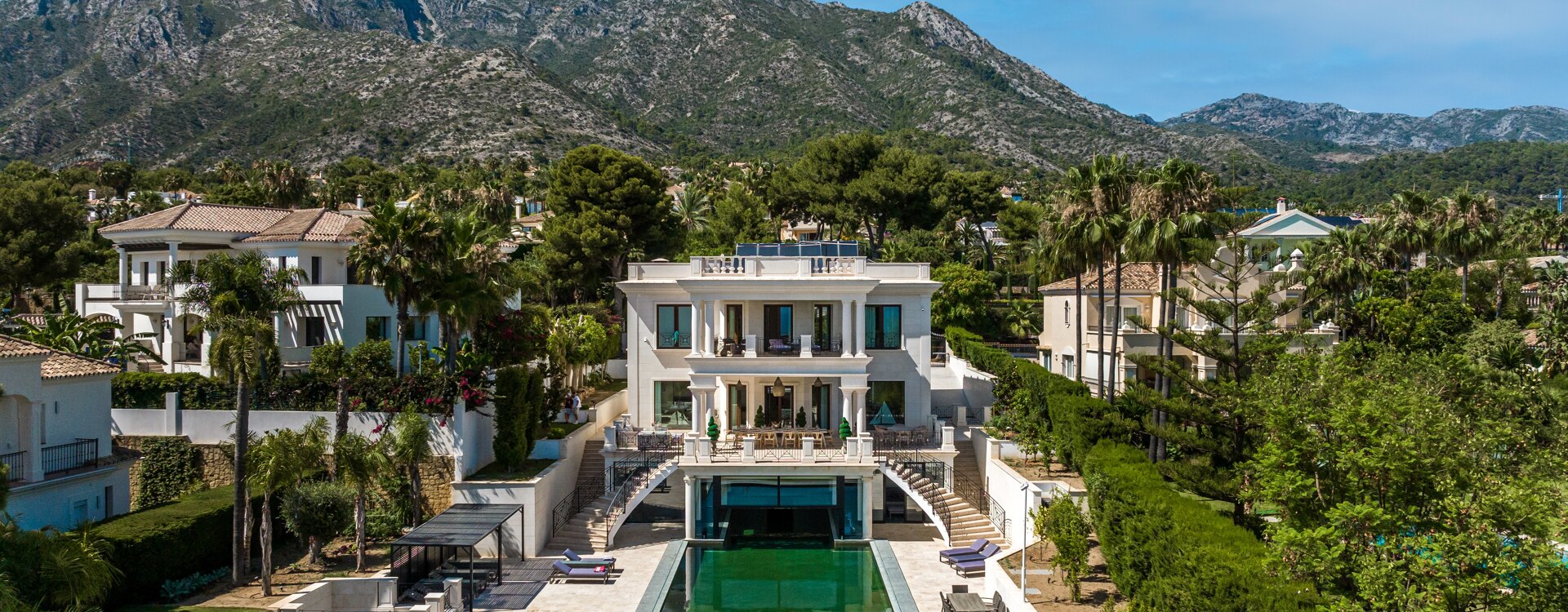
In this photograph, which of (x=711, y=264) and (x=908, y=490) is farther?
(x=711, y=264)

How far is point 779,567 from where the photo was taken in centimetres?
2773

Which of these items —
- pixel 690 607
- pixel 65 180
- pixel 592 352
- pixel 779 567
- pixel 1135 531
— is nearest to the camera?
pixel 1135 531

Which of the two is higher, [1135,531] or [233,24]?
[233,24]

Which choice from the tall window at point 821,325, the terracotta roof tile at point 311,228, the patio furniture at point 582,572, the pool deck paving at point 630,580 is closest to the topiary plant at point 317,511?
the pool deck paving at point 630,580

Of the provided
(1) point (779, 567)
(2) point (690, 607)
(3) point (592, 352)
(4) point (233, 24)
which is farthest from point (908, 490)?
(4) point (233, 24)

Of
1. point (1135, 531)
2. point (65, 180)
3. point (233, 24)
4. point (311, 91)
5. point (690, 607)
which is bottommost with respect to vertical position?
point (690, 607)

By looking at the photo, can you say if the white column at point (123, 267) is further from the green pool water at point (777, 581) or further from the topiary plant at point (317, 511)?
the green pool water at point (777, 581)

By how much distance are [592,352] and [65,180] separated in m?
77.1

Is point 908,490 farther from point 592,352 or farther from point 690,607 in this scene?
point 592,352

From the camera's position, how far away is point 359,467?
81.8 feet

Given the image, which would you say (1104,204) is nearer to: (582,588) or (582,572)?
Result: (582,572)

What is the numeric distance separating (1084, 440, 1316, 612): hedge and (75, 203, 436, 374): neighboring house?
80.0ft

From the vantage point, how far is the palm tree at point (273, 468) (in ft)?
76.2

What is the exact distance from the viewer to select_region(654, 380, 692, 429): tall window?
3509cm
